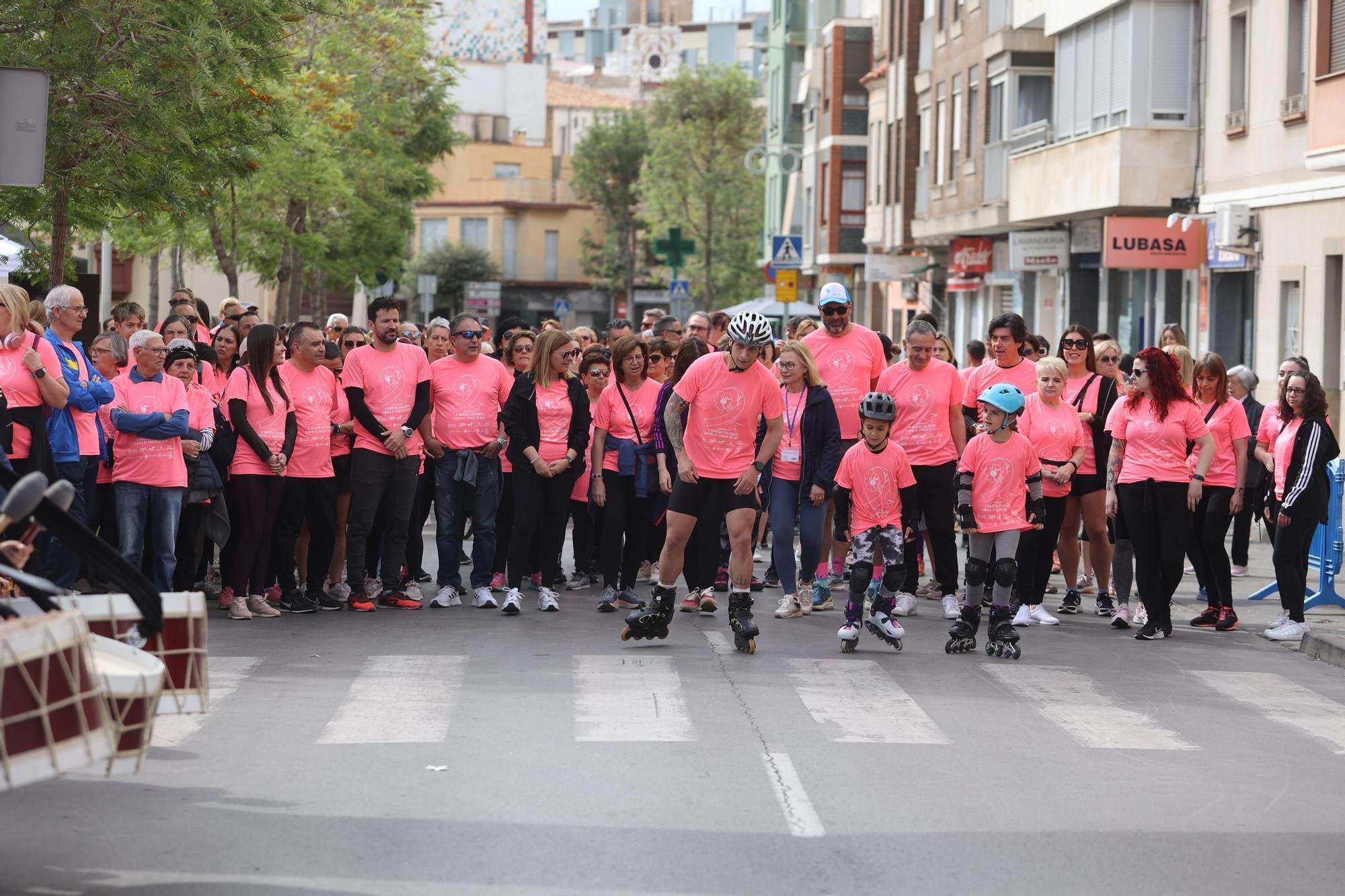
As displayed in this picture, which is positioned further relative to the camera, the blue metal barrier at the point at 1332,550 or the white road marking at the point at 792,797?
the blue metal barrier at the point at 1332,550

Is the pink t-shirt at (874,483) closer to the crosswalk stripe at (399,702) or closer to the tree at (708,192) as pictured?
the crosswalk stripe at (399,702)

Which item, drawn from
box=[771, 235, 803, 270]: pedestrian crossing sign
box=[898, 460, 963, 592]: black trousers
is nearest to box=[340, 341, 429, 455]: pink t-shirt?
box=[898, 460, 963, 592]: black trousers

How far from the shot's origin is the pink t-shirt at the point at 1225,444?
13648 millimetres

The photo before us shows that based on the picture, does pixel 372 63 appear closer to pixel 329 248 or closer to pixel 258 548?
pixel 329 248

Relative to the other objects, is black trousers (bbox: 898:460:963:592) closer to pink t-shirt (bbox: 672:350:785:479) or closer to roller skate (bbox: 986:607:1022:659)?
roller skate (bbox: 986:607:1022:659)

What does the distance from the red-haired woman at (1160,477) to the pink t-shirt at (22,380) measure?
651 centimetres

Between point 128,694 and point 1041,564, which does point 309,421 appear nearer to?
point 1041,564

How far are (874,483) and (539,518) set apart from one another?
2.72m

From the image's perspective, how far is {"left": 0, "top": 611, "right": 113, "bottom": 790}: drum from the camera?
512 centimetres

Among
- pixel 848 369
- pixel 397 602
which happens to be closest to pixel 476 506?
pixel 397 602

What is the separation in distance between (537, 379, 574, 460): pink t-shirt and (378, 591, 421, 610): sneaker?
1.36 m

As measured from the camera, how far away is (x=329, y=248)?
39.3 m

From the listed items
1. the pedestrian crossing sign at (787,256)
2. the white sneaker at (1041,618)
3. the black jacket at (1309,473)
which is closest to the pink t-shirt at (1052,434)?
the white sneaker at (1041,618)

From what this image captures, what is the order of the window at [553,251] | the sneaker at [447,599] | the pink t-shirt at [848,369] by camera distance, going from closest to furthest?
the sneaker at [447,599]
the pink t-shirt at [848,369]
the window at [553,251]
